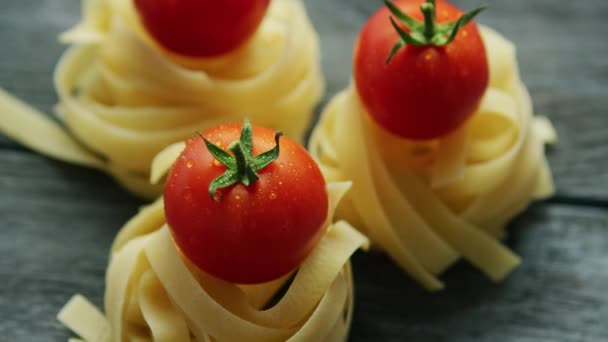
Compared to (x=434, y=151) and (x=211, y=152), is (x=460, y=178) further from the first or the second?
(x=211, y=152)

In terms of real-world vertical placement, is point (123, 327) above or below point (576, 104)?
above

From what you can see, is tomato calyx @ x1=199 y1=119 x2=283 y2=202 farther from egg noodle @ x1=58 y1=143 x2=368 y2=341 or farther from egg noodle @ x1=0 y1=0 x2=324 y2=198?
egg noodle @ x1=0 y1=0 x2=324 y2=198

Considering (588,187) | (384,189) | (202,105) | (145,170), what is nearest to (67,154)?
(145,170)

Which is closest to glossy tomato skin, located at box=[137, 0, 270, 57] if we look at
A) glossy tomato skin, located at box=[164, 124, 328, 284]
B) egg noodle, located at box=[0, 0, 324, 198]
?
egg noodle, located at box=[0, 0, 324, 198]

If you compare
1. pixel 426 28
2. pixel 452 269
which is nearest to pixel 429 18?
pixel 426 28

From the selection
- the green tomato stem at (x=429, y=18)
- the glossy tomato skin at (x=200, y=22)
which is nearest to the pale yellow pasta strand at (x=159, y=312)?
the glossy tomato skin at (x=200, y=22)

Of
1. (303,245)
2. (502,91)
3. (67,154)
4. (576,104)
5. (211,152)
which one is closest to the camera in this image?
(211,152)
